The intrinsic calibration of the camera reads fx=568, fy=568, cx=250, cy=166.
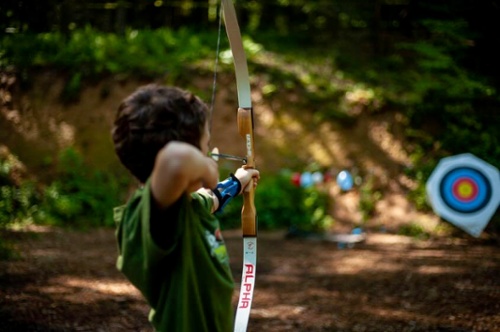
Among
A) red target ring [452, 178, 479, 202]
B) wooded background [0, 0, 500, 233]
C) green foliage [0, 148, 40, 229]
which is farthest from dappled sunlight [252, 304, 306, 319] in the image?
green foliage [0, 148, 40, 229]

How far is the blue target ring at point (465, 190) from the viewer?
22.1 feet

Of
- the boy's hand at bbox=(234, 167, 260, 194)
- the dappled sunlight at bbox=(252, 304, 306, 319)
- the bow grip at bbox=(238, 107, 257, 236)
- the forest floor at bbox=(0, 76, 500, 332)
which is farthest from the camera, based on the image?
the dappled sunlight at bbox=(252, 304, 306, 319)

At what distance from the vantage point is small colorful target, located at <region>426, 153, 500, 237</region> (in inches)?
264

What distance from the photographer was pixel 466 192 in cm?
684

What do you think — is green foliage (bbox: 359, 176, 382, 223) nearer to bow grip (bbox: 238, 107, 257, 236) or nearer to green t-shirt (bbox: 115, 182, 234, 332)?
bow grip (bbox: 238, 107, 257, 236)

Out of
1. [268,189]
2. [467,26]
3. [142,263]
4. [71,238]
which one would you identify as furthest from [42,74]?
[142,263]

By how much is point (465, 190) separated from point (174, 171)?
20.5 ft

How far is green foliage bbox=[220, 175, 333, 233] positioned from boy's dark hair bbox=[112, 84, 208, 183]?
642 cm

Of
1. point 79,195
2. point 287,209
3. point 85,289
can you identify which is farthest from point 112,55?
point 85,289

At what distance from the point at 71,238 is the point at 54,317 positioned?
3.33 m

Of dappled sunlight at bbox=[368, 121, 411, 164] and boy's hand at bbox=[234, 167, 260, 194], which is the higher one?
boy's hand at bbox=[234, 167, 260, 194]

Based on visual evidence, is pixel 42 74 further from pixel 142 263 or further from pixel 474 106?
pixel 142 263

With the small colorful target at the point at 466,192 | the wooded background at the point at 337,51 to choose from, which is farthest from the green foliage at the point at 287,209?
the small colorful target at the point at 466,192

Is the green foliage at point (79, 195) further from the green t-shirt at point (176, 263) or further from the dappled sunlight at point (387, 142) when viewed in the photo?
the green t-shirt at point (176, 263)
